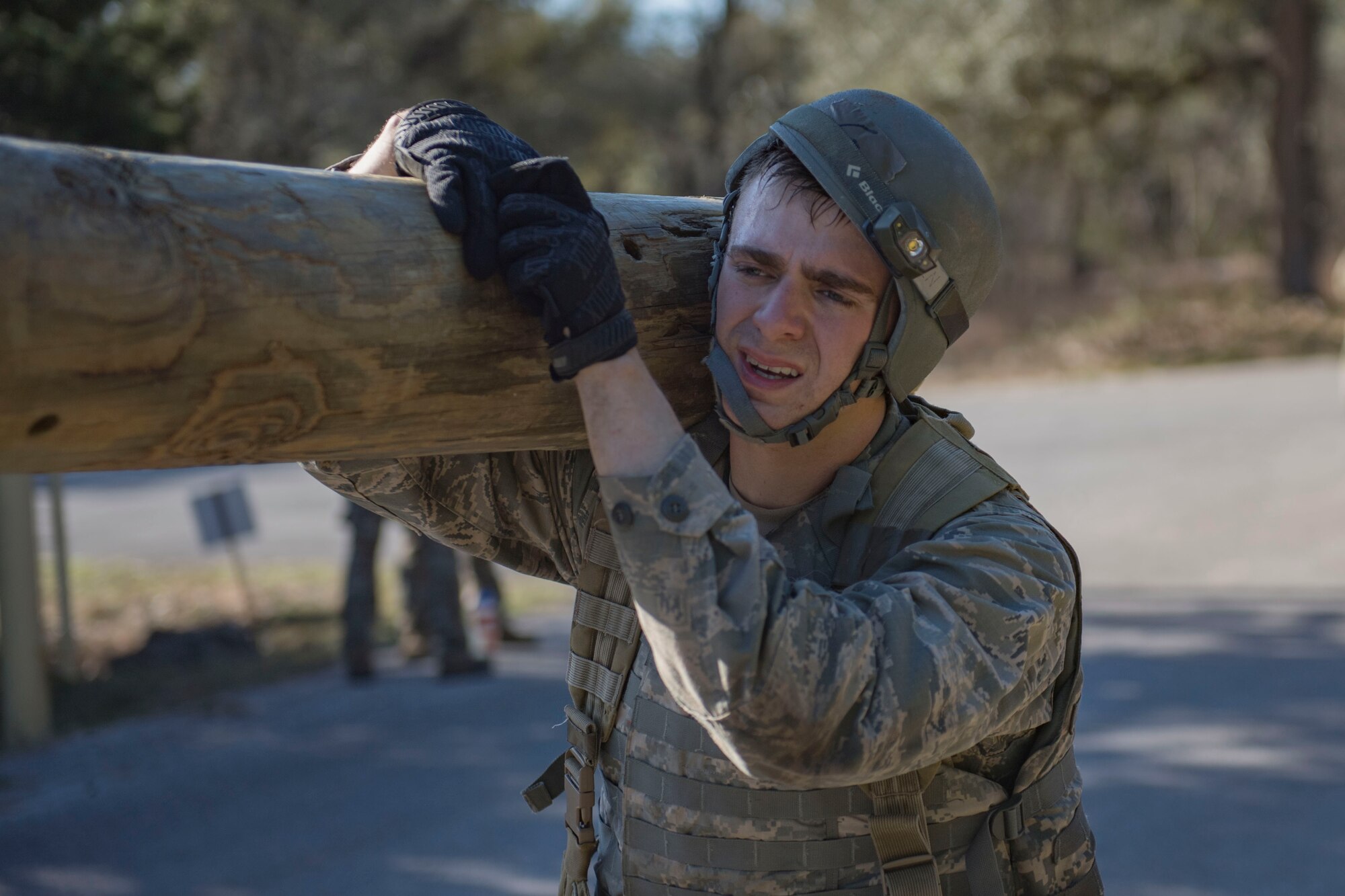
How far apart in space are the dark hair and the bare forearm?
1.57ft

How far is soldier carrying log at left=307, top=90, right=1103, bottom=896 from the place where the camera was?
1.55 metres

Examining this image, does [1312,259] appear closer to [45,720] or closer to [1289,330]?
[1289,330]

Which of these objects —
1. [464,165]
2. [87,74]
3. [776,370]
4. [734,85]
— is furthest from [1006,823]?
[734,85]

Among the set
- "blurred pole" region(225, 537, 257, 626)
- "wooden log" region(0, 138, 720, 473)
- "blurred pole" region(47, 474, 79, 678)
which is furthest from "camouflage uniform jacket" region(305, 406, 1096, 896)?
"blurred pole" region(225, 537, 257, 626)

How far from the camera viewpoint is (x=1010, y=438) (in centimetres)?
1412

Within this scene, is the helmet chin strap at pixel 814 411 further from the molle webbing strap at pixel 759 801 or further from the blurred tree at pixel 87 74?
the blurred tree at pixel 87 74

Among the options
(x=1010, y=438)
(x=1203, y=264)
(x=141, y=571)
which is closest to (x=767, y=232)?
(x=141, y=571)

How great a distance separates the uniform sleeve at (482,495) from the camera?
209 cm

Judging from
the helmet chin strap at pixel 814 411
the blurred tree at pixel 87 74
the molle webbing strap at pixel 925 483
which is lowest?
the molle webbing strap at pixel 925 483

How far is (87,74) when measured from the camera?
21.7 ft

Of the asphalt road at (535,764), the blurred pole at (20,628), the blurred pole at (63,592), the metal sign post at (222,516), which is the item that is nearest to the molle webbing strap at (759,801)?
the asphalt road at (535,764)

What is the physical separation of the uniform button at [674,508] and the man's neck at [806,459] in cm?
46

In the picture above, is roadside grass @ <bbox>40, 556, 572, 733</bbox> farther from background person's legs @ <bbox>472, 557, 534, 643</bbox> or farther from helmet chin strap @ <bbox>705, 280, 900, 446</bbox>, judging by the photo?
helmet chin strap @ <bbox>705, 280, 900, 446</bbox>

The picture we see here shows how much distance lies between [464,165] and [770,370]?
56 centimetres
